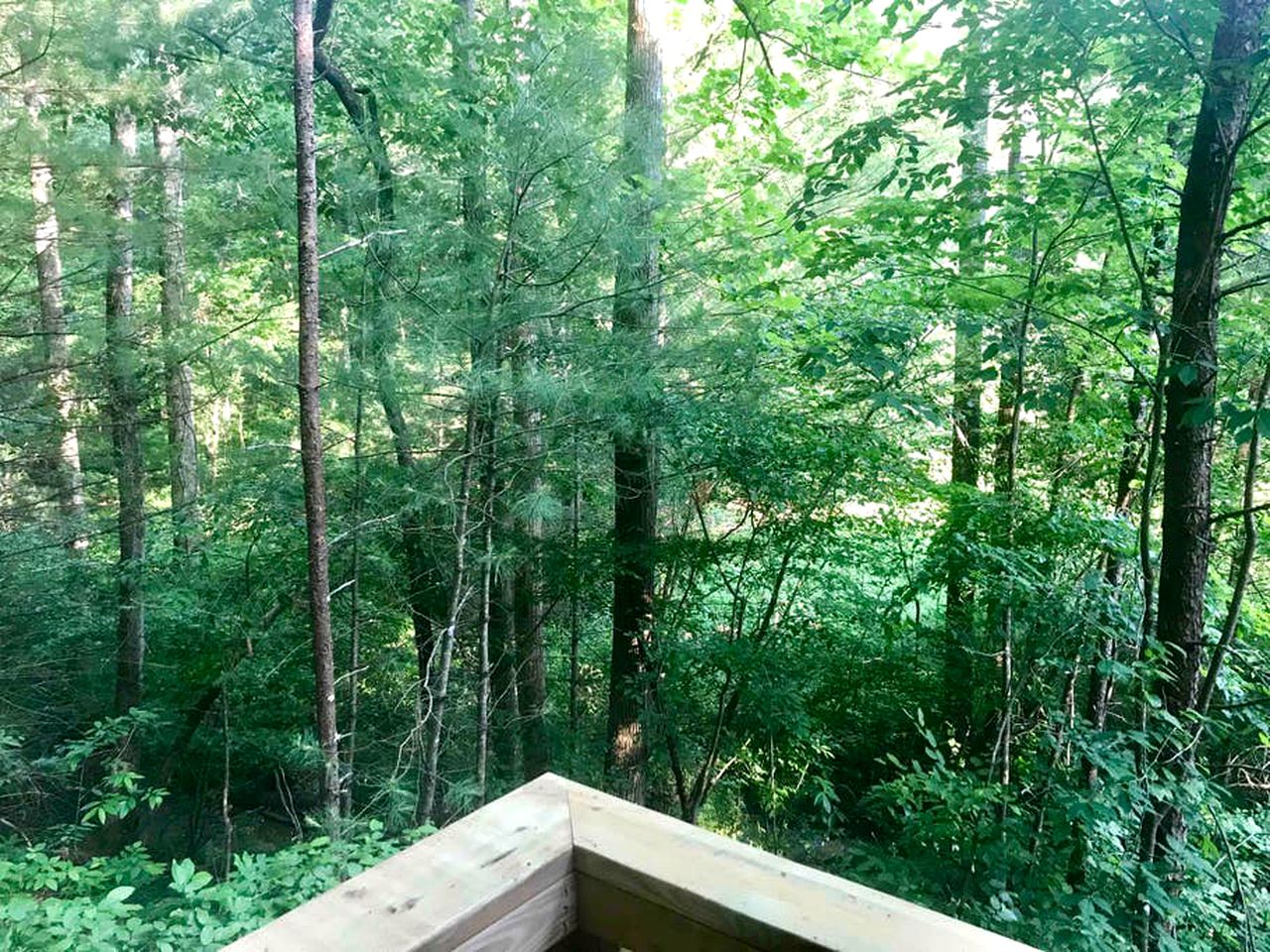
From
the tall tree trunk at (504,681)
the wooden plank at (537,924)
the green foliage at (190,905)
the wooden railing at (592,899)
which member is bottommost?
the tall tree trunk at (504,681)

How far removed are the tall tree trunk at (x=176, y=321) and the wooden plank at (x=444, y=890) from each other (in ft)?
18.4

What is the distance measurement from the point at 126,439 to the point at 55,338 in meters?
0.99

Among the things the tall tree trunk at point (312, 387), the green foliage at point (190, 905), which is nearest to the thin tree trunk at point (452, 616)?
the tall tree trunk at point (312, 387)

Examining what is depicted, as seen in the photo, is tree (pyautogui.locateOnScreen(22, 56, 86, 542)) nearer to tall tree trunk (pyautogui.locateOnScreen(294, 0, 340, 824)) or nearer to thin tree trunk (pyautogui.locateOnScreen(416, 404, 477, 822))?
tall tree trunk (pyautogui.locateOnScreen(294, 0, 340, 824))

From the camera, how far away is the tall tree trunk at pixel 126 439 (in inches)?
245

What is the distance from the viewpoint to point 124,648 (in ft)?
23.0

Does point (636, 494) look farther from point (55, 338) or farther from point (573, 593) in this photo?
point (55, 338)

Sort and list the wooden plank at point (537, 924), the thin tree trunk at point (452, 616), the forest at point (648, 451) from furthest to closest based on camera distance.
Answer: the thin tree trunk at point (452, 616) < the forest at point (648, 451) < the wooden plank at point (537, 924)

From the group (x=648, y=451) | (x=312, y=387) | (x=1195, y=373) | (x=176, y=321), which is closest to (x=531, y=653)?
(x=648, y=451)

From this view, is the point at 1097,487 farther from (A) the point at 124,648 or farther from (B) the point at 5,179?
(A) the point at 124,648

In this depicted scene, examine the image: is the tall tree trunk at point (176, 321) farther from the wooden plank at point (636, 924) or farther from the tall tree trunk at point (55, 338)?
the wooden plank at point (636, 924)

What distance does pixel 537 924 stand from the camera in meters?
0.84

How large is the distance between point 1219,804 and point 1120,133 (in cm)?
284

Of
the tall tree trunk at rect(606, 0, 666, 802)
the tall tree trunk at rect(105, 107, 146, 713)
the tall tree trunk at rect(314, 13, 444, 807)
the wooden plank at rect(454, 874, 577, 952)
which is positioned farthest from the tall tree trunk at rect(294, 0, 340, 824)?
the wooden plank at rect(454, 874, 577, 952)
